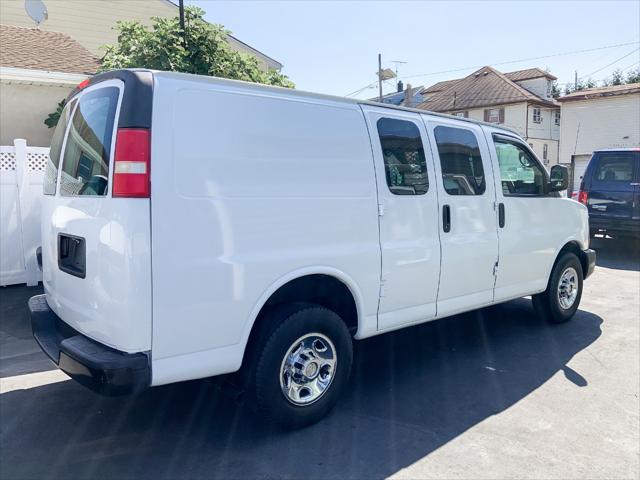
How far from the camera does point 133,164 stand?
278cm

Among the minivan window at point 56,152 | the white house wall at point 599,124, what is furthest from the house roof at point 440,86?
the minivan window at point 56,152

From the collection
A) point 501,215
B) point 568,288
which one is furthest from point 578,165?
point 501,215

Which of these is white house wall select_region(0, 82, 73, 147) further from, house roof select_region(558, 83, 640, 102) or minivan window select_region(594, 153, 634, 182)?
house roof select_region(558, 83, 640, 102)

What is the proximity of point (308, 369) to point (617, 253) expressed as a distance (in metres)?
10.4

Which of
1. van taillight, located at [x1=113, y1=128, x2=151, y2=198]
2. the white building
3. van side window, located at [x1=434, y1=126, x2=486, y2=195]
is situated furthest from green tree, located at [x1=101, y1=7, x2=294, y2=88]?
the white building

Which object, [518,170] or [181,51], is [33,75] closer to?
[181,51]

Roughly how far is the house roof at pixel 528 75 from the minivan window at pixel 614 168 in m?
32.8

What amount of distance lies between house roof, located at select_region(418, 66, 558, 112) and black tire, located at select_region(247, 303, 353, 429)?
122 ft

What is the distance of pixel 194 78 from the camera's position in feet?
10.0

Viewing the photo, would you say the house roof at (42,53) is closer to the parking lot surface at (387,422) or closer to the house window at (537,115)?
the parking lot surface at (387,422)

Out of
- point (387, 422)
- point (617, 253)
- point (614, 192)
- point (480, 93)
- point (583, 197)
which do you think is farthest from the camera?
point (480, 93)

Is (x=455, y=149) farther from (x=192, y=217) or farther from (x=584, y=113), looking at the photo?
(x=584, y=113)

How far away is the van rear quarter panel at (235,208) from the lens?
2.88 m

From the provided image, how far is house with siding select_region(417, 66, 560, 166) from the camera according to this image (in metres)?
37.9
